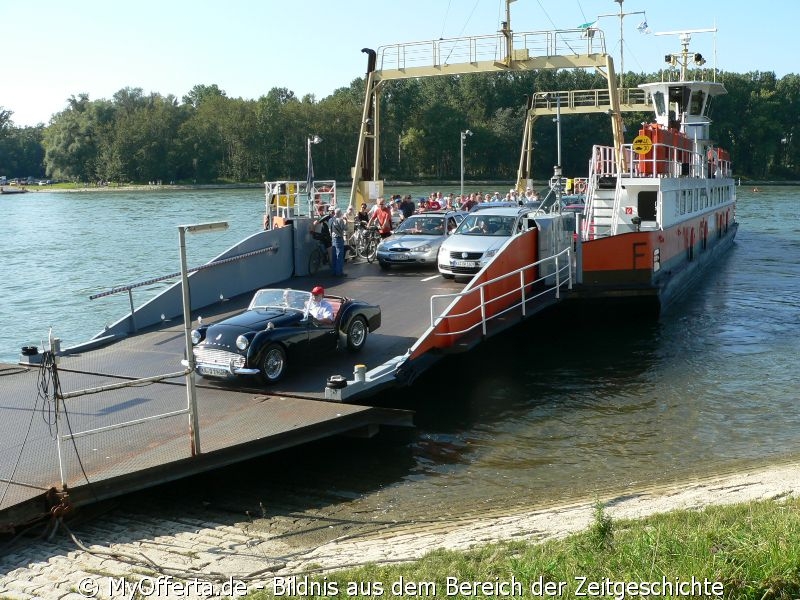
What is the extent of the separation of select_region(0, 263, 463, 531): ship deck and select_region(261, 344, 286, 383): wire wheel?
0.16m

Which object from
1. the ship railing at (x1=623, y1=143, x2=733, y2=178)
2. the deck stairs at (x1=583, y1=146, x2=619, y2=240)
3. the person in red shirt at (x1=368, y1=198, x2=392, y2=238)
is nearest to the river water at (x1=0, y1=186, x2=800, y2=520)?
the deck stairs at (x1=583, y1=146, x2=619, y2=240)

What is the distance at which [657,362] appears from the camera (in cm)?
1888

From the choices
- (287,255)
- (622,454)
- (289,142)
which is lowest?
(622,454)

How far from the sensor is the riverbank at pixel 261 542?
8.02 meters

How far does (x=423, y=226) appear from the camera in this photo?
946 inches

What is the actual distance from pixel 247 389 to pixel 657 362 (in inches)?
388

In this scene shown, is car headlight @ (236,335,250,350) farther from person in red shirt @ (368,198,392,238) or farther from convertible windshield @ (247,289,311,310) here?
person in red shirt @ (368,198,392,238)

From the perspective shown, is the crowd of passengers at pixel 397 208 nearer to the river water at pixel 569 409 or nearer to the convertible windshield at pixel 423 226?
the convertible windshield at pixel 423 226

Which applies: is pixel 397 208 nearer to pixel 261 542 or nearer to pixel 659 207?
pixel 659 207

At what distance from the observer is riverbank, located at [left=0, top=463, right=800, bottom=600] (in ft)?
26.3

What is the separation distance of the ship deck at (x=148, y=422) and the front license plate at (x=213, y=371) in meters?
0.24

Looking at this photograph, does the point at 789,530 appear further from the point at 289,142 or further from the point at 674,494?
the point at 289,142

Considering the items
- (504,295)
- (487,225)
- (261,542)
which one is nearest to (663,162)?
(487,225)

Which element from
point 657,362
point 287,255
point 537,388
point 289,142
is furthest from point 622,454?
point 289,142
